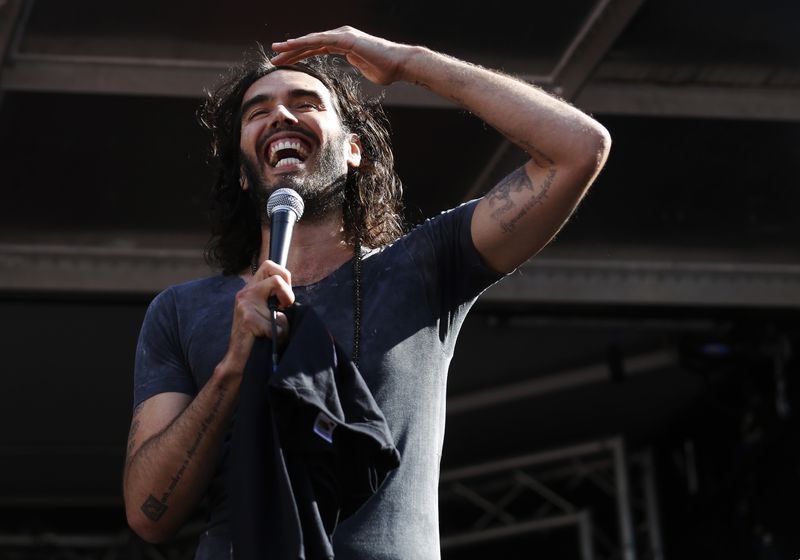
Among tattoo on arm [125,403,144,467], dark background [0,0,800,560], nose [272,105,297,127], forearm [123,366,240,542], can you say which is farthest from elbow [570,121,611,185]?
dark background [0,0,800,560]

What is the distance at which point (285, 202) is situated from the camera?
2.04 meters

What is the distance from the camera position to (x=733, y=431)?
9.29m

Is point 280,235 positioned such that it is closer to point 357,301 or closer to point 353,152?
point 357,301

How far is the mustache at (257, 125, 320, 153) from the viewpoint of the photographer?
2264 mm

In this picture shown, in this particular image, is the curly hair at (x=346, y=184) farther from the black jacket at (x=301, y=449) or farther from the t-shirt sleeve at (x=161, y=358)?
the black jacket at (x=301, y=449)

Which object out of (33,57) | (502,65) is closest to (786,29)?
(502,65)

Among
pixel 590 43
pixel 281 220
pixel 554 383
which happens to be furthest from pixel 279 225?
pixel 554 383

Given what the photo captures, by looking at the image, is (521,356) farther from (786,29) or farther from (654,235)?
(786,29)

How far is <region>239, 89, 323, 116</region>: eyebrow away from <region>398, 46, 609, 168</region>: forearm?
0.26m

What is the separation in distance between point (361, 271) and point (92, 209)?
4.78 meters

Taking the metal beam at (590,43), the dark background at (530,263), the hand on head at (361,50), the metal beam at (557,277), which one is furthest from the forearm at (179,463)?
the metal beam at (557,277)

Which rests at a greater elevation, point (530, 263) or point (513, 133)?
point (530, 263)

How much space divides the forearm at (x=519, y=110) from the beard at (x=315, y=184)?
8.0 inches

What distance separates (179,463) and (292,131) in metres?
0.64
